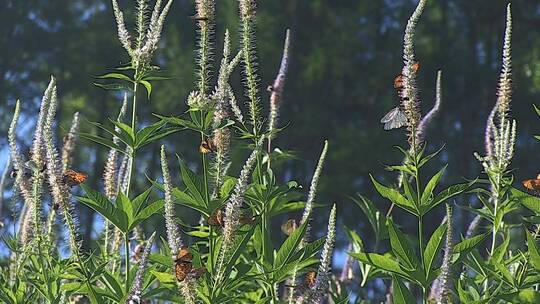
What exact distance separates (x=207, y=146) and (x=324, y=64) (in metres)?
22.7

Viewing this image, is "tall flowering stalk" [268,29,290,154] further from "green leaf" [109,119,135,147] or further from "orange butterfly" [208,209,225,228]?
"orange butterfly" [208,209,225,228]

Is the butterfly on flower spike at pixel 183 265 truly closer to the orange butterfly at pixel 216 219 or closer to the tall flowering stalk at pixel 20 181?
→ the orange butterfly at pixel 216 219

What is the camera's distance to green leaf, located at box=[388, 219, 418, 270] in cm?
319

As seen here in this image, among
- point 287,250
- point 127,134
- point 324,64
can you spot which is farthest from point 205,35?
point 324,64

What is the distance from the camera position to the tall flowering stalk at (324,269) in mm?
3182

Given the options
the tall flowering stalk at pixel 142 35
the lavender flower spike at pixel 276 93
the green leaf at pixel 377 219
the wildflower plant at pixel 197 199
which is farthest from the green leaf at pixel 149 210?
the green leaf at pixel 377 219

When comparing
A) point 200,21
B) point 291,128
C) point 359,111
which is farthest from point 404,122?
point 359,111

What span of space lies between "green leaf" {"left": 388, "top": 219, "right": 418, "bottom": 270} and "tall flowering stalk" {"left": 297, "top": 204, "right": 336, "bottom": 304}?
166 millimetres

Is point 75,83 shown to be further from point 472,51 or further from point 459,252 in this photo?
point 459,252

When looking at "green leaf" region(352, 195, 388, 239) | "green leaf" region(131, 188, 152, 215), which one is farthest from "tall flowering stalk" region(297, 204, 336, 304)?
"green leaf" region(352, 195, 388, 239)

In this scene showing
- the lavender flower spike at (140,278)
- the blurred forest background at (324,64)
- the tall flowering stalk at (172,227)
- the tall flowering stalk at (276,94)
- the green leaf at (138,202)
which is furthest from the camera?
the blurred forest background at (324,64)

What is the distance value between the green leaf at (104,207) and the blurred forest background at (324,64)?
20.9m

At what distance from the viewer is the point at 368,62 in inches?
1044

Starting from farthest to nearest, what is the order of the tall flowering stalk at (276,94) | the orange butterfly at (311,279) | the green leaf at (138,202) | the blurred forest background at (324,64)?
the blurred forest background at (324,64), the tall flowering stalk at (276,94), the orange butterfly at (311,279), the green leaf at (138,202)
